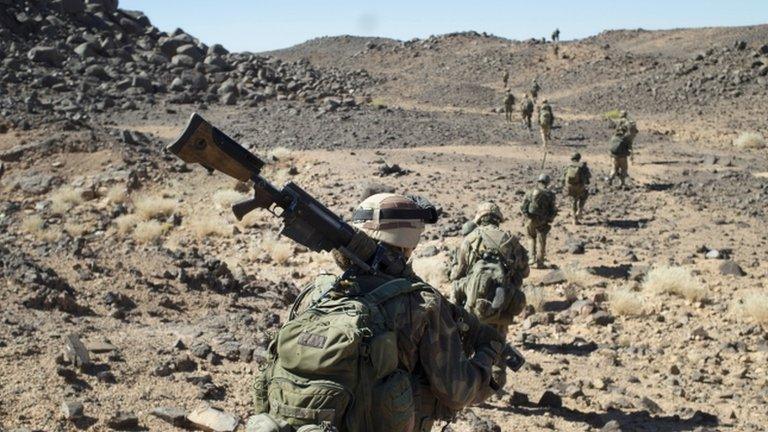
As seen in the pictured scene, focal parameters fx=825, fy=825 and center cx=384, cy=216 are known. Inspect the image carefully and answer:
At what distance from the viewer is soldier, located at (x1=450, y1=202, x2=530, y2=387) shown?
6.48m

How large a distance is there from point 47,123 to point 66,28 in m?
15.5

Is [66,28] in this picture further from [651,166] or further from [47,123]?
[651,166]

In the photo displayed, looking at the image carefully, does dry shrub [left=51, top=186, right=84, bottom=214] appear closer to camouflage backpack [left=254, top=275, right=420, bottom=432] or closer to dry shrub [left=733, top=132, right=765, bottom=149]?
camouflage backpack [left=254, top=275, right=420, bottom=432]

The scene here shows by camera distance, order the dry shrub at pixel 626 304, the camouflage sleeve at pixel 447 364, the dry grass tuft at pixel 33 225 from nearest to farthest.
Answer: the camouflage sleeve at pixel 447 364 < the dry shrub at pixel 626 304 < the dry grass tuft at pixel 33 225

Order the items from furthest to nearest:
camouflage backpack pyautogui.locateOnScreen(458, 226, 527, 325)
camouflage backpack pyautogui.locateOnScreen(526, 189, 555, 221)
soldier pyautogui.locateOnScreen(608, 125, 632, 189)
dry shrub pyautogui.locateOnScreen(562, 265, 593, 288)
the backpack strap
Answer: soldier pyautogui.locateOnScreen(608, 125, 632, 189)
camouflage backpack pyautogui.locateOnScreen(526, 189, 555, 221)
dry shrub pyautogui.locateOnScreen(562, 265, 593, 288)
camouflage backpack pyautogui.locateOnScreen(458, 226, 527, 325)
the backpack strap

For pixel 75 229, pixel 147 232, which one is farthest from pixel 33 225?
pixel 147 232

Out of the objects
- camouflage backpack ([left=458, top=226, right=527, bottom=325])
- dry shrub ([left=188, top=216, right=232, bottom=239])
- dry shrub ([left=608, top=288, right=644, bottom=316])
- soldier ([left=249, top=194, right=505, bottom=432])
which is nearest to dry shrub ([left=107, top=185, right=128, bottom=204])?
dry shrub ([left=188, top=216, right=232, bottom=239])

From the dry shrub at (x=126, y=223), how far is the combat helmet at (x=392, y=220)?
37.3 ft

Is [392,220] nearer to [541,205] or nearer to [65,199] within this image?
[541,205]

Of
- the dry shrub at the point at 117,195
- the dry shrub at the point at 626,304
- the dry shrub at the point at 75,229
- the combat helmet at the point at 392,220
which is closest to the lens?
the combat helmet at the point at 392,220

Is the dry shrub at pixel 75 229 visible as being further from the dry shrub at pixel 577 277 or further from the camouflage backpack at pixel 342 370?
the camouflage backpack at pixel 342 370

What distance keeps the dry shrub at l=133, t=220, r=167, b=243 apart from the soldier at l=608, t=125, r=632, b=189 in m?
9.03

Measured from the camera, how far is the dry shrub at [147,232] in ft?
43.4

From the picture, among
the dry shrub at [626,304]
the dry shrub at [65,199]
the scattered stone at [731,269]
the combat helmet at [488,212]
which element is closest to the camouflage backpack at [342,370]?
the combat helmet at [488,212]
